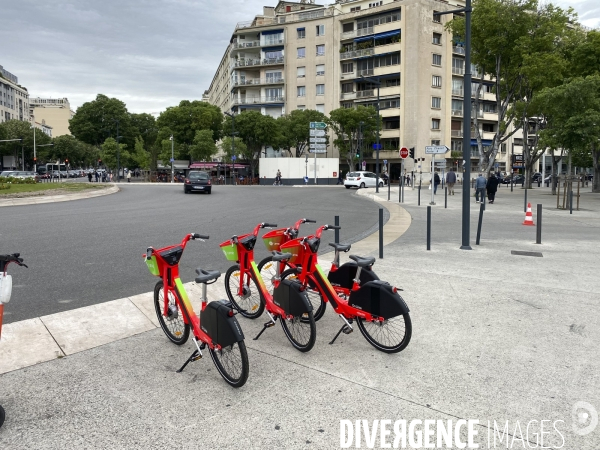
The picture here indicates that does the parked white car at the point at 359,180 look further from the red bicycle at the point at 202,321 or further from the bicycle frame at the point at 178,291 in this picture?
the bicycle frame at the point at 178,291

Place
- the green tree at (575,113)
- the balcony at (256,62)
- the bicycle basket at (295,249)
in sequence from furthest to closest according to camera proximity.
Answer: the balcony at (256,62), the green tree at (575,113), the bicycle basket at (295,249)

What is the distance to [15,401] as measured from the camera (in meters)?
3.49

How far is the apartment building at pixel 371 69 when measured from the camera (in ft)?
198

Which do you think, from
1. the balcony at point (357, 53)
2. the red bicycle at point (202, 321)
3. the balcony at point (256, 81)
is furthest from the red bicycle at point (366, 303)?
the balcony at point (256, 81)

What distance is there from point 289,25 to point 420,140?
24.5m

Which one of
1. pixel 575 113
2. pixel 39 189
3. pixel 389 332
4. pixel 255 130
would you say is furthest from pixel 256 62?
pixel 389 332

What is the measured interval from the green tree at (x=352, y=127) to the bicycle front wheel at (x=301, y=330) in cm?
5554

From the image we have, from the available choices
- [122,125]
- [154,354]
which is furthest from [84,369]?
[122,125]

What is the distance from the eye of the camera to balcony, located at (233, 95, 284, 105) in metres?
70.1

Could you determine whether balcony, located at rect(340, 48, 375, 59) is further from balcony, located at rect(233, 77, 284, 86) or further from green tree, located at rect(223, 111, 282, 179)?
green tree, located at rect(223, 111, 282, 179)

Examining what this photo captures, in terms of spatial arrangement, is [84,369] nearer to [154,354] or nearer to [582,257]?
[154,354]

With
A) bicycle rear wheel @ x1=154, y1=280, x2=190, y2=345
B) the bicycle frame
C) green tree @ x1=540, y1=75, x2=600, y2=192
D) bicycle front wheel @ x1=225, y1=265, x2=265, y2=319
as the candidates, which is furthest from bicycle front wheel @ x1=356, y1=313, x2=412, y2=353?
green tree @ x1=540, y1=75, x2=600, y2=192

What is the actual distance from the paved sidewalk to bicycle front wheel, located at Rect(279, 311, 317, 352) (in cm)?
9

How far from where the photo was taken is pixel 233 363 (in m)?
3.70
